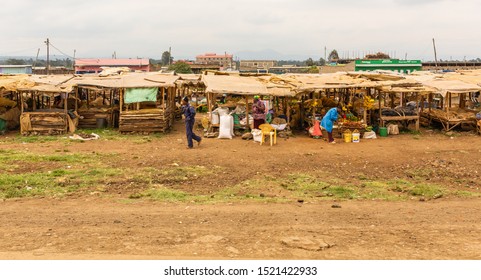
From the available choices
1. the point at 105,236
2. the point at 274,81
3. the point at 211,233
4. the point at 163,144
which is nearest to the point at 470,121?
the point at 274,81

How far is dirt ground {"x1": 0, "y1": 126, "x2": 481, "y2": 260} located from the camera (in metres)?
6.37

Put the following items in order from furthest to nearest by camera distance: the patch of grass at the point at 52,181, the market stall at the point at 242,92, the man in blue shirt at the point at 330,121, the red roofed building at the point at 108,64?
the red roofed building at the point at 108,64
the market stall at the point at 242,92
the man in blue shirt at the point at 330,121
the patch of grass at the point at 52,181

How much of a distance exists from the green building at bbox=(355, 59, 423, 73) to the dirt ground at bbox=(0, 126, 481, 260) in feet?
124

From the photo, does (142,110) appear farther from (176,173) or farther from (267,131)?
(176,173)

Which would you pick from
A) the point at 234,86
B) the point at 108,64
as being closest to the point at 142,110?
the point at 234,86

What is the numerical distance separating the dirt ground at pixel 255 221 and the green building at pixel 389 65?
3790cm

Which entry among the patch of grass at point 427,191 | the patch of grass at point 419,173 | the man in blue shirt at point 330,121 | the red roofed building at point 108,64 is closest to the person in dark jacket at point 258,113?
the man in blue shirt at point 330,121

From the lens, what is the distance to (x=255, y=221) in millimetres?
7820

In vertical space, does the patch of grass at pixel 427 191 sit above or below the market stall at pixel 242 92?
below

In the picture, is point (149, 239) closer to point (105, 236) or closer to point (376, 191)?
point (105, 236)

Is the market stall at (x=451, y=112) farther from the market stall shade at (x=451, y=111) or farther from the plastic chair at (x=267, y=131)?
the plastic chair at (x=267, y=131)

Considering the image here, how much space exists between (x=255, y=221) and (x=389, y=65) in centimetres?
4749

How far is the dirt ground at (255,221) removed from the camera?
6371 mm

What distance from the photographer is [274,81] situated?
20000mm
